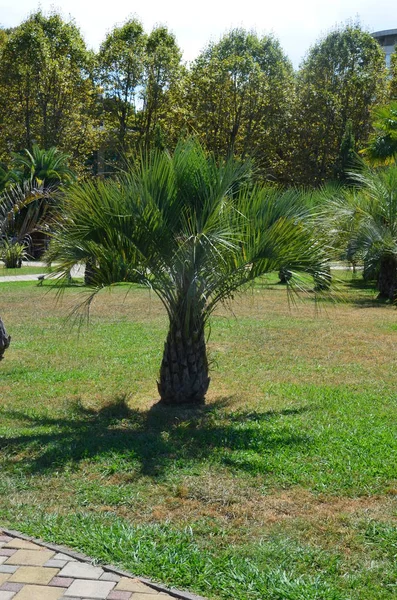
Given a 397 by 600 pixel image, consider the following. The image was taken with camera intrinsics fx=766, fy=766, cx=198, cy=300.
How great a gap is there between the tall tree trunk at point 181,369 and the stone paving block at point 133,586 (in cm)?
407

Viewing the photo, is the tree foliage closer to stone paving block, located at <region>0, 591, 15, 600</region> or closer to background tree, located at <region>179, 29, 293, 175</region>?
background tree, located at <region>179, 29, 293, 175</region>

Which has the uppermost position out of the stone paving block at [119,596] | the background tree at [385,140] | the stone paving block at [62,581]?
the background tree at [385,140]

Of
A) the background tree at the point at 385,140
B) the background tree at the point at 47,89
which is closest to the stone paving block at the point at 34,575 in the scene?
the background tree at the point at 385,140

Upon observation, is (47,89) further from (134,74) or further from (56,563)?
(56,563)

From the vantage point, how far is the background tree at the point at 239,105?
4075 cm

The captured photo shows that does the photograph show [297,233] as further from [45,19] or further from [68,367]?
[45,19]

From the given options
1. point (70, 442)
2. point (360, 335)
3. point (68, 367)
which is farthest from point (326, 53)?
point (70, 442)

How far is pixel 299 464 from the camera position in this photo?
5793 millimetres

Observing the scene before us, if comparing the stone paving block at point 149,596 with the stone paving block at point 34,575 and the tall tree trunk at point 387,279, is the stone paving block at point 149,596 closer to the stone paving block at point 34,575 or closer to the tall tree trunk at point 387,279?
the stone paving block at point 34,575

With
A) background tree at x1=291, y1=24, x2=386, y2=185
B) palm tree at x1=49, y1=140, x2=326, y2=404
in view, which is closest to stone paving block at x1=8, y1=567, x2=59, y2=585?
palm tree at x1=49, y1=140, x2=326, y2=404

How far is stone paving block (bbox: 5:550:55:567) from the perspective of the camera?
411 centimetres

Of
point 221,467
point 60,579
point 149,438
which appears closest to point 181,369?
point 149,438

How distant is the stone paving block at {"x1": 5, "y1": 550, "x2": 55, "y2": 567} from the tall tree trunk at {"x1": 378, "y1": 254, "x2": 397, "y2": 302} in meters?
16.1

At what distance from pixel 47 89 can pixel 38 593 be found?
3987cm
